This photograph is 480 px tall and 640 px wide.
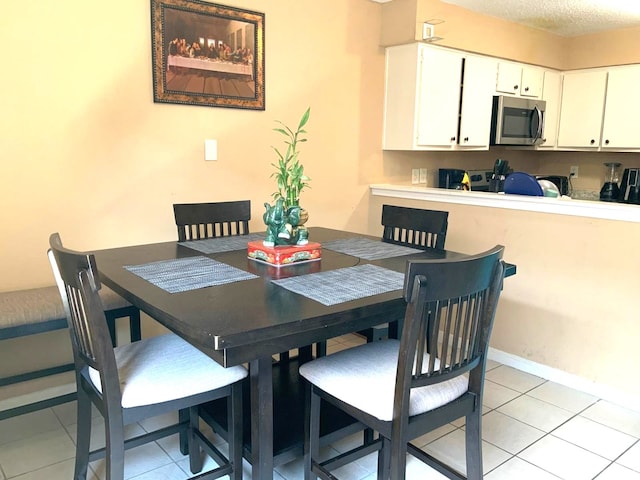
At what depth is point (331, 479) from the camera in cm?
157

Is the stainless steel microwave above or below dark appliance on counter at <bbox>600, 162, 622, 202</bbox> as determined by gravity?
above

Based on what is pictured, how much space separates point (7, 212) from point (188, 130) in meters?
0.97

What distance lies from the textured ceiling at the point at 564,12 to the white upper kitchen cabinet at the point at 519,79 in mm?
339

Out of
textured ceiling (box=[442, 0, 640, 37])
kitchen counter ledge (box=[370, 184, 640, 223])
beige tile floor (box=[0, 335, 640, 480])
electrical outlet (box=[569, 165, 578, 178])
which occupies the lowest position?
beige tile floor (box=[0, 335, 640, 480])

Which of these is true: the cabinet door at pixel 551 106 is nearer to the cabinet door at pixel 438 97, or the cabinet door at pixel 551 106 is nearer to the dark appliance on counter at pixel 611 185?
the dark appliance on counter at pixel 611 185

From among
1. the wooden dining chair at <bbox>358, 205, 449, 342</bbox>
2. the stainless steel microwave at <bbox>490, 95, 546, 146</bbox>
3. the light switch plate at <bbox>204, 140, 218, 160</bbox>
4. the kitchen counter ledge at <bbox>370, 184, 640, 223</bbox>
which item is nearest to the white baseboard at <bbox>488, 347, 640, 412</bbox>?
the kitchen counter ledge at <bbox>370, 184, 640, 223</bbox>

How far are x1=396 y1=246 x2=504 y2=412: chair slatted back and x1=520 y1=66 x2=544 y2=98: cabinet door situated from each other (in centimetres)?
316

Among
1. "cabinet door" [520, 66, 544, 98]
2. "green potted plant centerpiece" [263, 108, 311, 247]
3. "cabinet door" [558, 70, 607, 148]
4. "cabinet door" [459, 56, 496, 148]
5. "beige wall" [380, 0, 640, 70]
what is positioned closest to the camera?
"green potted plant centerpiece" [263, 108, 311, 247]

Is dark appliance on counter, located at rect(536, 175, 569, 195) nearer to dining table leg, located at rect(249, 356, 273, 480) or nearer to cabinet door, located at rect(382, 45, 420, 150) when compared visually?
cabinet door, located at rect(382, 45, 420, 150)

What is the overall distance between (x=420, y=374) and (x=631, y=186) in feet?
12.2

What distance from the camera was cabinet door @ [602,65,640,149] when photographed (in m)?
4.12

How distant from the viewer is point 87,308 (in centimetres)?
137

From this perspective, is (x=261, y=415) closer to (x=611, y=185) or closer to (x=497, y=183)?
(x=497, y=183)

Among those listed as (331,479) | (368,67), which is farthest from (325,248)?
(368,67)
